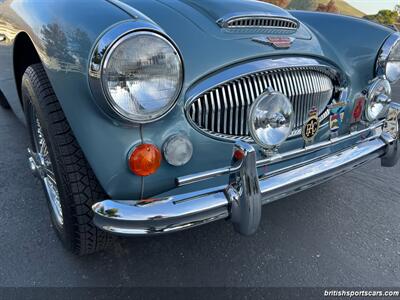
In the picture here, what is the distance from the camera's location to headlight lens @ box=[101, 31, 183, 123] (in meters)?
1.23

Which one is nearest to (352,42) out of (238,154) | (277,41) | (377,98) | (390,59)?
(390,59)

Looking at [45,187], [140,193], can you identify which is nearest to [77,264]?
[45,187]

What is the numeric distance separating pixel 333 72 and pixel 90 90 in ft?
4.39

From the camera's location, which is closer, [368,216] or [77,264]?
[77,264]

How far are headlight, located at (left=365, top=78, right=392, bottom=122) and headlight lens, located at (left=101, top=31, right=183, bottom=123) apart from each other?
1.31 m

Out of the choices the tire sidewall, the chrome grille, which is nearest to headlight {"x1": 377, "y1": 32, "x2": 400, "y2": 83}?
the chrome grille

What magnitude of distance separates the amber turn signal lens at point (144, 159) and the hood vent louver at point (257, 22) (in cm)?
73

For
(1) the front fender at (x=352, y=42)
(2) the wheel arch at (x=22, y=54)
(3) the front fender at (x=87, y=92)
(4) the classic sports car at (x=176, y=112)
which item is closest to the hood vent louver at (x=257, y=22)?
(4) the classic sports car at (x=176, y=112)

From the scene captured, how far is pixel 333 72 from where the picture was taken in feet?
6.46

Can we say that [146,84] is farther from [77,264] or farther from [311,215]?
[311,215]

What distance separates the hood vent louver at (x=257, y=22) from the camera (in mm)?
1715

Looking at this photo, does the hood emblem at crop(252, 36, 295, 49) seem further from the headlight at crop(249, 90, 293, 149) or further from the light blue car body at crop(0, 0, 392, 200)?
the headlight at crop(249, 90, 293, 149)

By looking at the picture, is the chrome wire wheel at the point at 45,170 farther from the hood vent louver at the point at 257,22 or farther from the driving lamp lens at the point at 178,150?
the hood vent louver at the point at 257,22

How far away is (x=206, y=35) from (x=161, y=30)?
1.24ft
